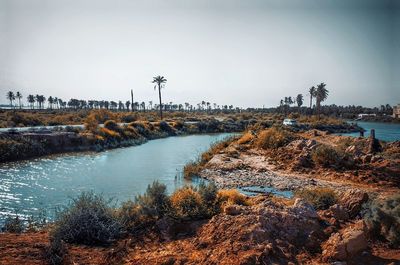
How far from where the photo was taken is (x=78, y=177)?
817 inches

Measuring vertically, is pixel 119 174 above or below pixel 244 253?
below

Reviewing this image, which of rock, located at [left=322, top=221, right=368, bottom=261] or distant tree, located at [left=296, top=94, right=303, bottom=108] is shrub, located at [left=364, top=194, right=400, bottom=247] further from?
distant tree, located at [left=296, top=94, right=303, bottom=108]

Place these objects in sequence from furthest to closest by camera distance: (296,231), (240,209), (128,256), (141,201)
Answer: (141,201) < (240,209) < (296,231) < (128,256)

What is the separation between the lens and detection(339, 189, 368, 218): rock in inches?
374

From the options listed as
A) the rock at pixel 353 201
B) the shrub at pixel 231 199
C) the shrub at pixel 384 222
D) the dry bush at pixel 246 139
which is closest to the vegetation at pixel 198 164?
the dry bush at pixel 246 139

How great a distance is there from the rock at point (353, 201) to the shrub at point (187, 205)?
432 cm

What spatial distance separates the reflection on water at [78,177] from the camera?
49.9 ft

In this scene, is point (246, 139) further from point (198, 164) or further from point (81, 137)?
point (81, 137)

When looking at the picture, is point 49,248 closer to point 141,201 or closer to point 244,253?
point 141,201

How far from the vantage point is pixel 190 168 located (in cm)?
2148

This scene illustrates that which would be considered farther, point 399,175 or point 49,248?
point 399,175

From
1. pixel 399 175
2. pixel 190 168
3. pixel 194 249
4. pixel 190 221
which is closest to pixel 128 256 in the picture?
pixel 194 249

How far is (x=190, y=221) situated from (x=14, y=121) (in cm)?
4942

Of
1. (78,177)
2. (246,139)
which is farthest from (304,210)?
(246,139)
